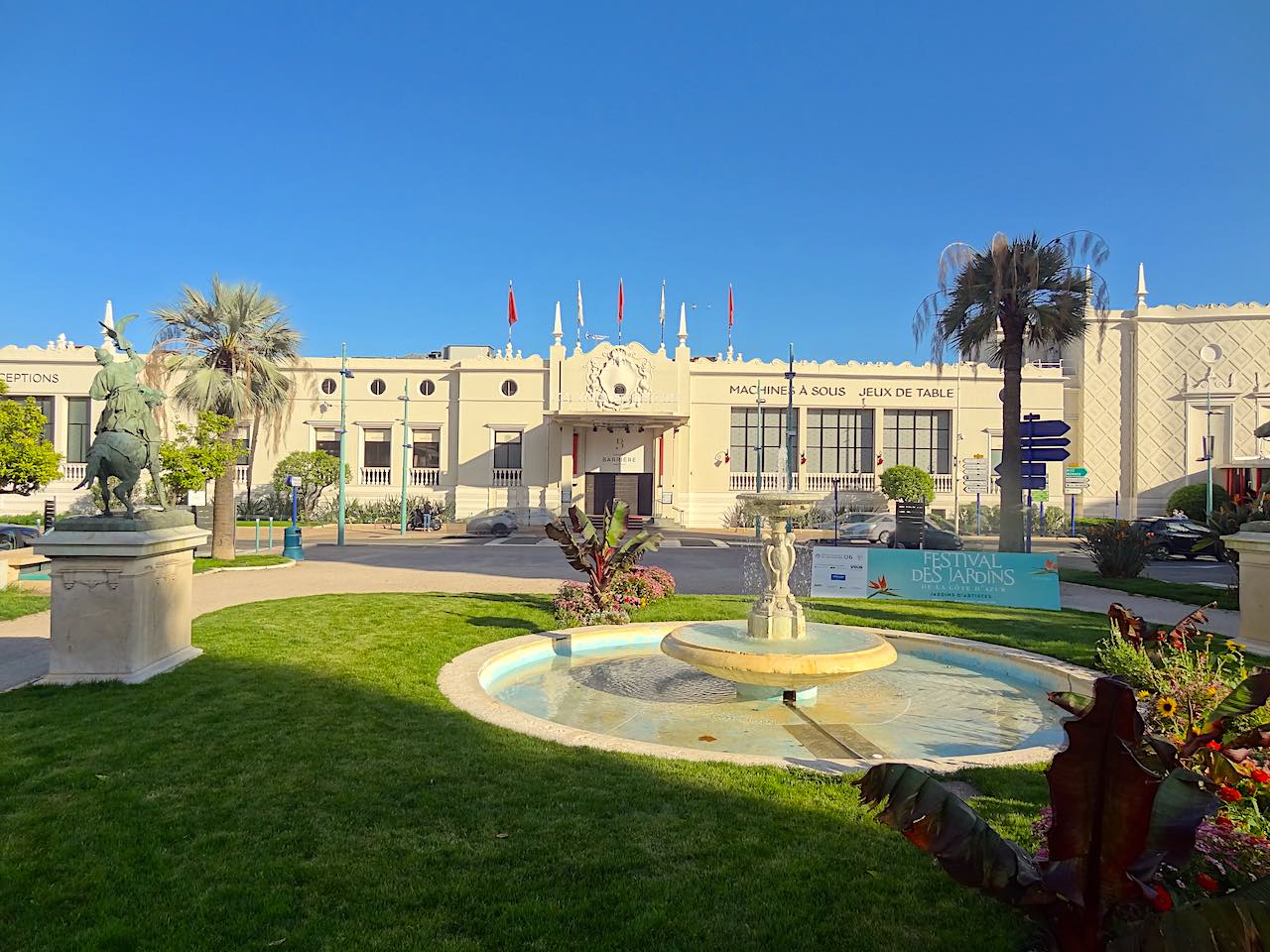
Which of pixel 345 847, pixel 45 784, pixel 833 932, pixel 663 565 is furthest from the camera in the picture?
pixel 663 565

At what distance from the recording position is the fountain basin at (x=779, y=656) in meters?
6.96

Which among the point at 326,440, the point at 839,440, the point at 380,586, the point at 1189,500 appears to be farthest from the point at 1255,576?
the point at 326,440

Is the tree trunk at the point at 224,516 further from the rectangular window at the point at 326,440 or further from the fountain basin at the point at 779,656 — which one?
the rectangular window at the point at 326,440

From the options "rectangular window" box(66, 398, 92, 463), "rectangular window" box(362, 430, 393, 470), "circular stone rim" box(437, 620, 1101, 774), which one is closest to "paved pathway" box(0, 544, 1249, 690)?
"circular stone rim" box(437, 620, 1101, 774)

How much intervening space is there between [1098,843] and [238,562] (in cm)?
2091

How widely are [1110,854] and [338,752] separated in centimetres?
480

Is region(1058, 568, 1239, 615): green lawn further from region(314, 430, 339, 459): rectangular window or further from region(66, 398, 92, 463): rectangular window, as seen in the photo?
region(66, 398, 92, 463): rectangular window

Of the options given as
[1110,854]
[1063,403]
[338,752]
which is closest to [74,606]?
[338,752]

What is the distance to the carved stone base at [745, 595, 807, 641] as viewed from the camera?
26.7 feet

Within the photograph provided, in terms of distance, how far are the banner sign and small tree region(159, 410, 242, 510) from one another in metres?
15.2

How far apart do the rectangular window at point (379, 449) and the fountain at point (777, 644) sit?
36043 millimetres

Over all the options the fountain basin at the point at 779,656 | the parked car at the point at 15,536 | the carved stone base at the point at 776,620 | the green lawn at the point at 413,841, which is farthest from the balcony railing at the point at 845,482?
the green lawn at the point at 413,841

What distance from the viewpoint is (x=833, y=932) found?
10.8 feet

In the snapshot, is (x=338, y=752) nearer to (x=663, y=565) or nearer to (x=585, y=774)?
(x=585, y=774)
